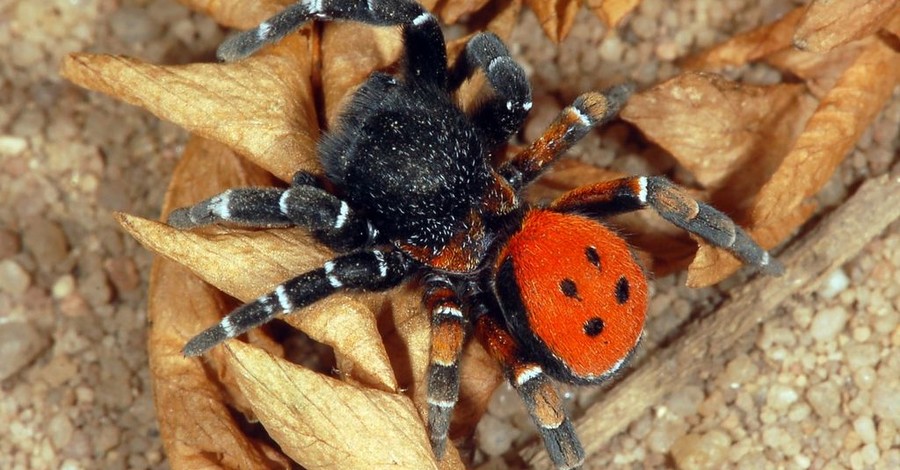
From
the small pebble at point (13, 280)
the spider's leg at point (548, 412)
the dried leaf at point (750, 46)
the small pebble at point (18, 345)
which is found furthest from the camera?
the dried leaf at point (750, 46)

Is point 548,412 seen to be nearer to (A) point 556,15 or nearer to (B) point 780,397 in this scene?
(B) point 780,397

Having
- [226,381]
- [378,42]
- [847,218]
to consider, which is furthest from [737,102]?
[226,381]

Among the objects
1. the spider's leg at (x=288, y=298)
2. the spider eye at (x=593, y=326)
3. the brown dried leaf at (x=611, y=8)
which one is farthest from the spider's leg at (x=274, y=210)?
the brown dried leaf at (x=611, y=8)

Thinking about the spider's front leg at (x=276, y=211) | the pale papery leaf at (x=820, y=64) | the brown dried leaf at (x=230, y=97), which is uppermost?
the brown dried leaf at (x=230, y=97)

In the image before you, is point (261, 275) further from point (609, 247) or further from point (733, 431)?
point (733, 431)

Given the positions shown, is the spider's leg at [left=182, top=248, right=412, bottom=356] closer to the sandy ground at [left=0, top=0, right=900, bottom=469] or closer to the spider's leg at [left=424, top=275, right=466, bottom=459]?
the spider's leg at [left=424, top=275, right=466, bottom=459]

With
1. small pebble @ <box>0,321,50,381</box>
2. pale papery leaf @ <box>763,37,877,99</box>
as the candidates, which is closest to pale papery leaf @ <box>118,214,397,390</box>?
small pebble @ <box>0,321,50,381</box>

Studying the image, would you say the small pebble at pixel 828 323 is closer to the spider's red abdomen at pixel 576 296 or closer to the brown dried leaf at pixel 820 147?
the brown dried leaf at pixel 820 147
